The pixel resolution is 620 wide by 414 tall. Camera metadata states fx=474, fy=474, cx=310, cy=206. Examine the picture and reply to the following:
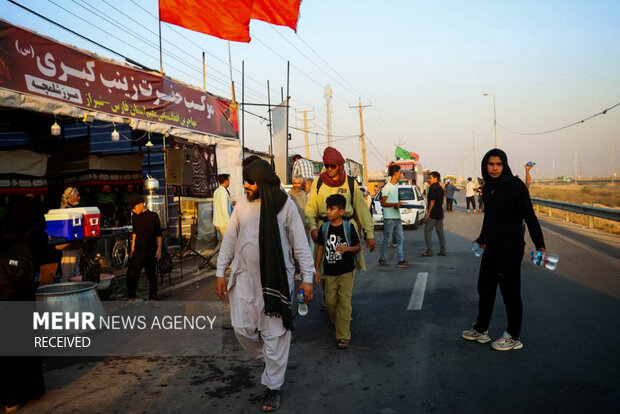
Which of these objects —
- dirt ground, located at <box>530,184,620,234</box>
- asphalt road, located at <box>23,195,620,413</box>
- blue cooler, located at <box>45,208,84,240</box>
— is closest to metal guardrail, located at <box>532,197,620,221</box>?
dirt ground, located at <box>530,184,620,234</box>

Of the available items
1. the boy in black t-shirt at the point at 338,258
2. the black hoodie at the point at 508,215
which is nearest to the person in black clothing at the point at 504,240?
the black hoodie at the point at 508,215

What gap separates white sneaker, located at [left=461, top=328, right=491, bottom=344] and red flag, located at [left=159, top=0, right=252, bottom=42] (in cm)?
905

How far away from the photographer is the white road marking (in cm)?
666

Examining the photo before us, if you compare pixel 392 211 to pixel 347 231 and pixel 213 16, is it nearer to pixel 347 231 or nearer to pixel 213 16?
pixel 347 231

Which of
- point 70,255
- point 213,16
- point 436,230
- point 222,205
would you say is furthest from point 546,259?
point 213,16

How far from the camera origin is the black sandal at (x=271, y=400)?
3.62 metres

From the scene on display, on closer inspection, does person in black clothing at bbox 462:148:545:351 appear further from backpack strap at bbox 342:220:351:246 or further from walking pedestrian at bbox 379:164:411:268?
walking pedestrian at bbox 379:164:411:268

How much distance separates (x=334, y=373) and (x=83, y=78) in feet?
25.5

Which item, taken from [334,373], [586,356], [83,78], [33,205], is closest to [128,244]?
[83,78]

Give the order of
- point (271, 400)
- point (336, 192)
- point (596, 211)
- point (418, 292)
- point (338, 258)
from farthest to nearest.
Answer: point (596, 211)
point (418, 292)
point (336, 192)
point (338, 258)
point (271, 400)

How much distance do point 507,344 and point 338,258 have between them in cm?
193

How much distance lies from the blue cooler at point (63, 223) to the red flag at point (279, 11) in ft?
21.6

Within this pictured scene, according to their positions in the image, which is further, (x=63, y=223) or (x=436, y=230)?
(x=436, y=230)

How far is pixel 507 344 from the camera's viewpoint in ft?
15.6
